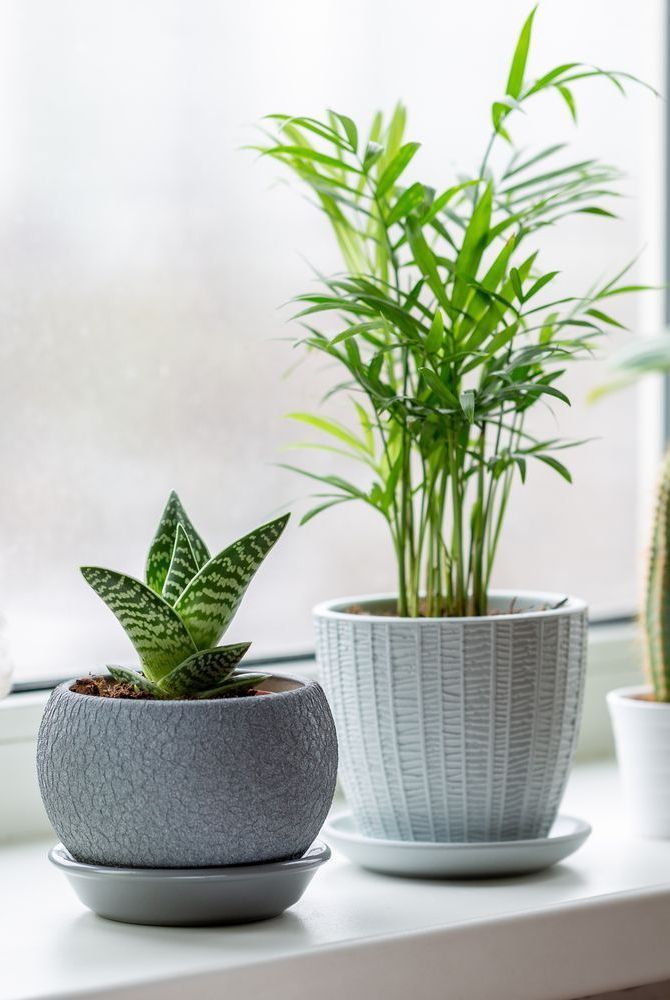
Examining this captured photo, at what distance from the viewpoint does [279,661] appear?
1.28m

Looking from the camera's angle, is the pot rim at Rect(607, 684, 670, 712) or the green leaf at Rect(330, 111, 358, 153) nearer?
the green leaf at Rect(330, 111, 358, 153)

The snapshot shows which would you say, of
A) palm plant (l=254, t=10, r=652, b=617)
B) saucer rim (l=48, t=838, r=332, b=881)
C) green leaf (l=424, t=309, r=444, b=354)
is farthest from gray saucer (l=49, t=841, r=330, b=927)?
green leaf (l=424, t=309, r=444, b=354)

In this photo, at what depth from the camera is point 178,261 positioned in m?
1.25

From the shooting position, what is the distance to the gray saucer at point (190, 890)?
799mm

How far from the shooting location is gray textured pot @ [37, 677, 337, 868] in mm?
793

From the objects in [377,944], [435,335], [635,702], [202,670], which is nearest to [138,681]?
[202,670]

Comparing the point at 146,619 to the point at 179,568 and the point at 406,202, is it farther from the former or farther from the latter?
the point at 406,202

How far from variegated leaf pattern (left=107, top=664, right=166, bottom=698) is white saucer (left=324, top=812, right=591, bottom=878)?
22 centimetres

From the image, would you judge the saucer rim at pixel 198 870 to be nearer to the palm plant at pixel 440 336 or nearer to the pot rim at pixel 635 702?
the palm plant at pixel 440 336

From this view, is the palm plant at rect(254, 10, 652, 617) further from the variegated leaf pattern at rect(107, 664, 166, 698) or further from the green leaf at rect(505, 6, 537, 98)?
the variegated leaf pattern at rect(107, 664, 166, 698)

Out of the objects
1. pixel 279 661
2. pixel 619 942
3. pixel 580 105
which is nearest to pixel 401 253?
pixel 580 105

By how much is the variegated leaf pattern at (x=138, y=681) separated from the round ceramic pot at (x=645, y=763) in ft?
1.51

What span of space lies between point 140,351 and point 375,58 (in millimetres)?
398

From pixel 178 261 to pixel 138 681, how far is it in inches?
21.2
